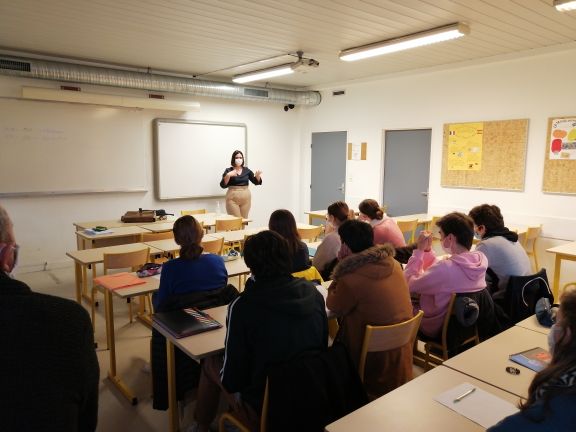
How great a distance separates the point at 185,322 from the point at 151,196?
5.11 m

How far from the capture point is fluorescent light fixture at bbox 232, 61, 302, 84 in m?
5.84

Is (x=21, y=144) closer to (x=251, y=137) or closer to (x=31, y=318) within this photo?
(x=251, y=137)

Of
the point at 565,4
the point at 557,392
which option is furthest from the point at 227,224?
the point at 557,392

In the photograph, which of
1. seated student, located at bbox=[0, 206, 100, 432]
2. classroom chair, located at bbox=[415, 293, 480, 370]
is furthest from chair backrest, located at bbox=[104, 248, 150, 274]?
seated student, located at bbox=[0, 206, 100, 432]

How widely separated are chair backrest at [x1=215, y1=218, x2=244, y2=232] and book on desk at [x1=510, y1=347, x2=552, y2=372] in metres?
4.13

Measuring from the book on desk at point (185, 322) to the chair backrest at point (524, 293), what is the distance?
6.17 ft

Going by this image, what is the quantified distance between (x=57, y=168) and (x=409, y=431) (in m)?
6.02

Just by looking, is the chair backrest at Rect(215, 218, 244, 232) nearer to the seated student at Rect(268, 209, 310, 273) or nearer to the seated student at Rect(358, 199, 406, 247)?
the seated student at Rect(358, 199, 406, 247)

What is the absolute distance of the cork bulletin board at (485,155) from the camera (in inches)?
218

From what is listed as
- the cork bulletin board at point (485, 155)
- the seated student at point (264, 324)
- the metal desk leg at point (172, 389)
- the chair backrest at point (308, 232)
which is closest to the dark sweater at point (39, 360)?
the seated student at point (264, 324)

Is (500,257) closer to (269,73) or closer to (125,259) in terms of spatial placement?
(125,259)

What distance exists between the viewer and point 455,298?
2.57 meters

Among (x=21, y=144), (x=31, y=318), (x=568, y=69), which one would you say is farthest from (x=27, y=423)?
(x=568, y=69)

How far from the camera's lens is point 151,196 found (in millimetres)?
6988
